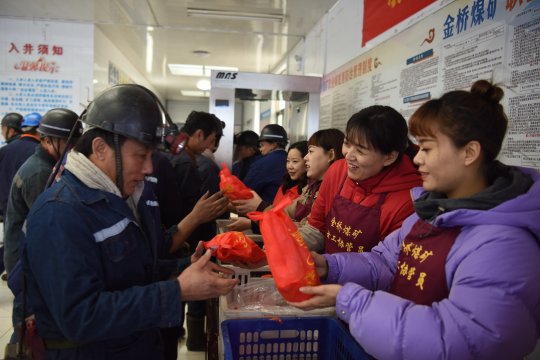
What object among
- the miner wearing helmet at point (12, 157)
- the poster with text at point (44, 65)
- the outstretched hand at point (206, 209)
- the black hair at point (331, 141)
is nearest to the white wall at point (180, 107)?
the poster with text at point (44, 65)

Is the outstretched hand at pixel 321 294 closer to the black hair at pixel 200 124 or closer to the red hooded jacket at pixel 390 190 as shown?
the red hooded jacket at pixel 390 190

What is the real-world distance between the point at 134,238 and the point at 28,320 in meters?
0.40

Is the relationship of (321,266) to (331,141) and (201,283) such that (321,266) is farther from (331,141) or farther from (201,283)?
(331,141)

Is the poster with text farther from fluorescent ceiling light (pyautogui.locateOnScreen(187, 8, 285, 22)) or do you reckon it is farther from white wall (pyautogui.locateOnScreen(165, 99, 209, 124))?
white wall (pyautogui.locateOnScreen(165, 99, 209, 124))

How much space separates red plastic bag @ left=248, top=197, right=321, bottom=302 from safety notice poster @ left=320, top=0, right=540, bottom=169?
937mm

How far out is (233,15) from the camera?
4.51m

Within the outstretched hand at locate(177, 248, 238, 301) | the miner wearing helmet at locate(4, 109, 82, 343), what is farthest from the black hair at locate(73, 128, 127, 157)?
the miner wearing helmet at locate(4, 109, 82, 343)

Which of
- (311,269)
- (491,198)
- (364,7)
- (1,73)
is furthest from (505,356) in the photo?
(1,73)

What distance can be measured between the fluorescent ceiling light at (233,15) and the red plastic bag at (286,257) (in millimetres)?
3806

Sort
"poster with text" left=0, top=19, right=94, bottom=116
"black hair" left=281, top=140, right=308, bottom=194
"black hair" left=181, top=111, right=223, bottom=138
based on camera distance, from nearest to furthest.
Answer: "black hair" left=281, top=140, right=308, bottom=194 → "black hair" left=181, top=111, right=223, bottom=138 → "poster with text" left=0, top=19, right=94, bottom=116

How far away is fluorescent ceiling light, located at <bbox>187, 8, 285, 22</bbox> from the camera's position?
14.5 feet

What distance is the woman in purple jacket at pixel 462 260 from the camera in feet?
2.76

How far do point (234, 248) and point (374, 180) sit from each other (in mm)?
649

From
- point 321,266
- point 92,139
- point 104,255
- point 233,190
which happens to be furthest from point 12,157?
point 321,266
